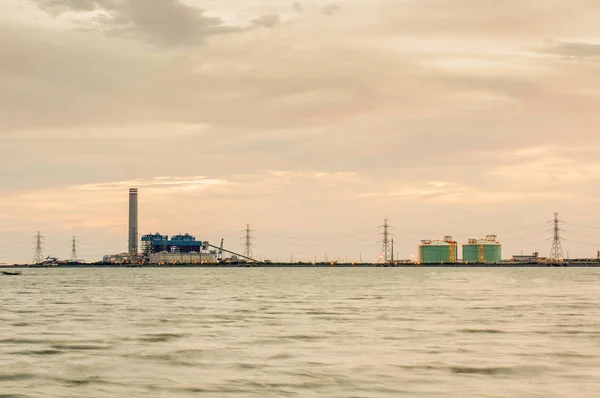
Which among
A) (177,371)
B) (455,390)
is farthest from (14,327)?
(455,390)

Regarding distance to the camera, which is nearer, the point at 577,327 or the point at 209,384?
the point at 209,384

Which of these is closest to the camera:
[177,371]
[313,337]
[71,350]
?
[177,371]

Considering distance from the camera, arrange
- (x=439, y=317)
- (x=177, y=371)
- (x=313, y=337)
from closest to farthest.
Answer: (x=177, y=371), (x=313, y=337), (x=439, y=317)

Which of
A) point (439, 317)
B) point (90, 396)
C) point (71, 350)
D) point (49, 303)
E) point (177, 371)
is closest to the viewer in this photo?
point (90, 396)

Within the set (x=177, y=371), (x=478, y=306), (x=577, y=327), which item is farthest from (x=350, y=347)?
(x=478, y=306)

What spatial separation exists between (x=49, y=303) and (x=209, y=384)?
57.0 meters

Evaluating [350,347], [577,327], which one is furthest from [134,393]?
[577,327]

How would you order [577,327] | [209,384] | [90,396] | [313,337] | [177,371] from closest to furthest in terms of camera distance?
[90,396], [209,384], [177,371], [313,337], [577,327]

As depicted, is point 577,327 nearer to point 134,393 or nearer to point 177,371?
point 177,371

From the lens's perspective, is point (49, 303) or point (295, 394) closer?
point (295, 394)

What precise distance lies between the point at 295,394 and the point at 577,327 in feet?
95.7

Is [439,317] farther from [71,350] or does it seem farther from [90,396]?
[90,396]

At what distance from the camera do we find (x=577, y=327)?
51.8 meters

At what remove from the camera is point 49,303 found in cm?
8325
